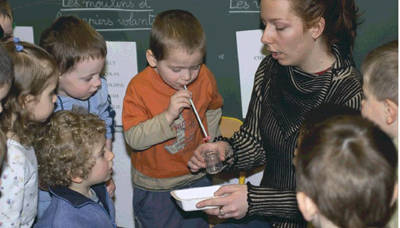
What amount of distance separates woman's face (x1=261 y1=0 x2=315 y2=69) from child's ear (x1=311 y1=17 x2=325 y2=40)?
14 millimetres

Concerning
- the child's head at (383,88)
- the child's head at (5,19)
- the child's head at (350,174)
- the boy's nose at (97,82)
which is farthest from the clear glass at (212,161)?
the child's head at (5,19)

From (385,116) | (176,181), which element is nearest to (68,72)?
(176,181)

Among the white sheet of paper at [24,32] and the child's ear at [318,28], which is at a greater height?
the child's ear at [318,28]

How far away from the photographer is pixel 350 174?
49.0 inches

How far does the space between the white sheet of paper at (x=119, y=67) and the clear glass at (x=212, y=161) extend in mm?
886

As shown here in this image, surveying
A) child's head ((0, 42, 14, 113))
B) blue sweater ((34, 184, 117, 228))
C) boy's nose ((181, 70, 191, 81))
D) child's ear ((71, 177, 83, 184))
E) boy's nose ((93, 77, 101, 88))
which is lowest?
blue sweater ((34, 184, 117, 228))

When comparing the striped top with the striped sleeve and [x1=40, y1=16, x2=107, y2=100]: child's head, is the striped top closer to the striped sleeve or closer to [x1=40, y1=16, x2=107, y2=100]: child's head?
the striped sleeve

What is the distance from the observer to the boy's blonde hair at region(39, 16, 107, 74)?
229 centimetres

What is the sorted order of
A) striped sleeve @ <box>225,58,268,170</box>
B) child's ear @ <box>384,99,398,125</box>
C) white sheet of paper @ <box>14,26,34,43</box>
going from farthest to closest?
white sheet of paper @ <box>14,26,34,43</box> < striped sleeve @ <box>225,58,268,170</box> < child's ear @ <box>384,99,398,125</box>

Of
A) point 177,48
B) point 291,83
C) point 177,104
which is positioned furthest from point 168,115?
point 291,83

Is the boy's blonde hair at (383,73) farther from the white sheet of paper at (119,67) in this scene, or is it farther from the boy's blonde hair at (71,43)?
the white sheet of paper at (119,67)

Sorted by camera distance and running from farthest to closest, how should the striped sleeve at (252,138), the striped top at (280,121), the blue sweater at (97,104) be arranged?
1. the blue sweater at (97,104)
2. the striped sleeve at (252,138)
3. the striped top at (280,121)

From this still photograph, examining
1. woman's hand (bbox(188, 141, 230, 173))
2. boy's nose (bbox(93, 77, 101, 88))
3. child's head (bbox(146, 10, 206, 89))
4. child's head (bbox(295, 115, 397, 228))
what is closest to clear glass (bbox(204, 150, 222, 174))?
woman's hand (bbox(188, 141, 230, 173))

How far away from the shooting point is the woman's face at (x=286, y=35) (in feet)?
6.30
